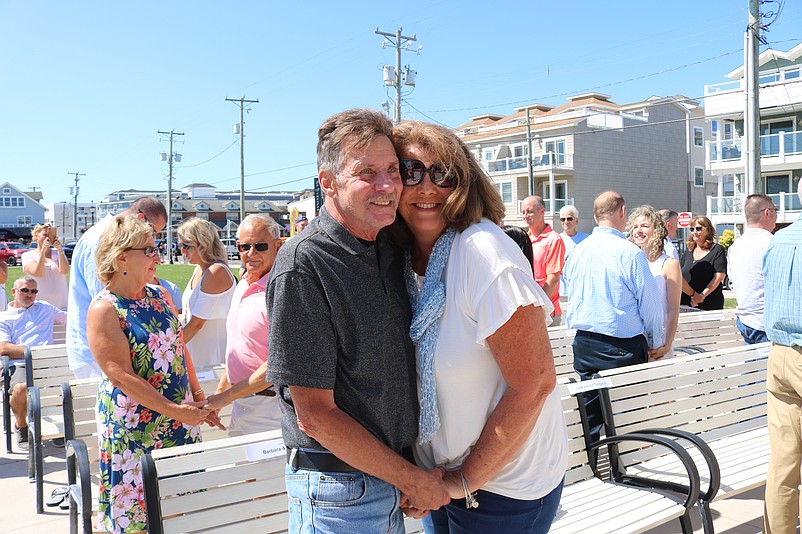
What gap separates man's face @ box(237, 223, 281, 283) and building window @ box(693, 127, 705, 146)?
56.0 meters

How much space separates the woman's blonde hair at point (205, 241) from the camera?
17.0 feet

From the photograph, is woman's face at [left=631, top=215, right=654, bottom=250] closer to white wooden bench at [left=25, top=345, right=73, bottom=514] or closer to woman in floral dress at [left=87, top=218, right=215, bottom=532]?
woman in floral dress at [left=87, top=218, right=215, bottom=532]

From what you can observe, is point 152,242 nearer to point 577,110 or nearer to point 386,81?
point 386,81

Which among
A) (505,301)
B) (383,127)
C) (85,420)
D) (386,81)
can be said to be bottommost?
(85,420)

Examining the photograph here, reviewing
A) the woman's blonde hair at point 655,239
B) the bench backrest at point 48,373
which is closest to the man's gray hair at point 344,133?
the woman's blonde hair at point 655,239

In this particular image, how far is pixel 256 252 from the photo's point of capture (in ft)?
12.8

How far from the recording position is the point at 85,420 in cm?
418

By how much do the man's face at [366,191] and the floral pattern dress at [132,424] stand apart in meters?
1.82

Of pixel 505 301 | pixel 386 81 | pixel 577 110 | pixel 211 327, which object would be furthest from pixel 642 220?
pixel 577 110

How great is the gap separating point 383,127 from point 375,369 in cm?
68

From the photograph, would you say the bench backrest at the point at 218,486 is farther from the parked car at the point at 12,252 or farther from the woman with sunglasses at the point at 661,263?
the parked car at the point at 12,252

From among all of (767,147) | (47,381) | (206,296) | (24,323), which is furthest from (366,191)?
(767,147)

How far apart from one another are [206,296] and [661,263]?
11.9 feet

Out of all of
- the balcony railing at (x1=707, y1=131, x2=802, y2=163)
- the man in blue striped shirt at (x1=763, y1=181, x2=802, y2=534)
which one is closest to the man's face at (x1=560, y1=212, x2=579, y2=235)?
the man in blue striped shirt at (x1=763, y1=181, x2=802, y2=534)
